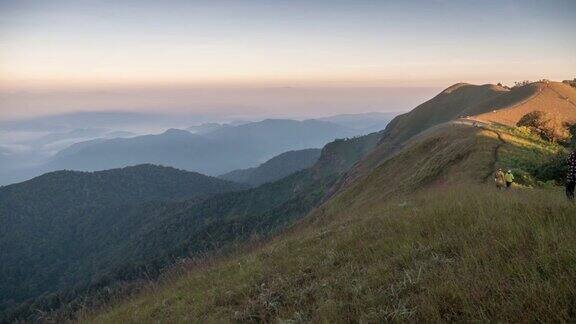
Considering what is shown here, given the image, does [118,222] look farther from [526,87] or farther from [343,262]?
[343,262]

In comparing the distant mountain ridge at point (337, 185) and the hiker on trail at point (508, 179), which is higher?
the hiker on trail at point (508, 179)

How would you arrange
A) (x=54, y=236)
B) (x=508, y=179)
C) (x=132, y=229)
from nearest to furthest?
1. (x=508, y=179)
2. (x=132, y=229)
3. (x=54, y=236)

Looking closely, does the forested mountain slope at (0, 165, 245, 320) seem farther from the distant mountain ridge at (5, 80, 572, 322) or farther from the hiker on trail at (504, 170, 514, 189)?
the hiker on trail at (504, 170, 514, 189)

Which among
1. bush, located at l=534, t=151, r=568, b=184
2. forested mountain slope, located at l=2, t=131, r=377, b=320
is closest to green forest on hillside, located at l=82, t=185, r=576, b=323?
bush, located at l=534, t=151, r=568, b=184

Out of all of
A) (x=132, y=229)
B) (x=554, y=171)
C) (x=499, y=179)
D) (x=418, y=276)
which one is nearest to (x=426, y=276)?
(x=418, y=276)

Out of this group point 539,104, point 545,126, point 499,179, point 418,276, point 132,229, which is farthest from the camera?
point 132,229

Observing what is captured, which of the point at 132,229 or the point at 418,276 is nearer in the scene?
the point at 418,276

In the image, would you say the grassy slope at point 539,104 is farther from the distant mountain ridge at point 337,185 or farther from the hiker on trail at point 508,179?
the hiker on trail at point 508,179

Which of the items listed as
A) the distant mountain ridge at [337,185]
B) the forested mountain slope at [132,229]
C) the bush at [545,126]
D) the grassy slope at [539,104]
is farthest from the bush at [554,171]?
the forested mountain slope at [132,229]

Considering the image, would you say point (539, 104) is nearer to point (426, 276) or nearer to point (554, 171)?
point (554, 171)

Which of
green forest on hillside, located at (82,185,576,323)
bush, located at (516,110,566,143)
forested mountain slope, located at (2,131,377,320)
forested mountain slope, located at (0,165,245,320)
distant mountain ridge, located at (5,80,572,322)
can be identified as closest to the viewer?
green forest on hillside, located at (82,185,576,323)

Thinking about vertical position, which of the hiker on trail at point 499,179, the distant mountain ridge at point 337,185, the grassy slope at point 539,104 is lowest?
the distant mountain ridge at point 337,185

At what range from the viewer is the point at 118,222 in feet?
559

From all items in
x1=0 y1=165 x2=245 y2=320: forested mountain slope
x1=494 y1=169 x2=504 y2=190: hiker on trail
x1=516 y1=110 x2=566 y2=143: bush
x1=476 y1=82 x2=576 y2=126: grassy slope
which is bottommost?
x1=0 y1=165 x2=245 y2=320: forested mountain slope
